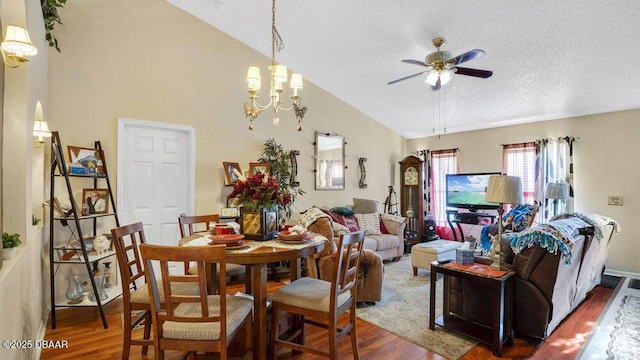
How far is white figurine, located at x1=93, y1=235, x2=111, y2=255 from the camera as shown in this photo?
303cm

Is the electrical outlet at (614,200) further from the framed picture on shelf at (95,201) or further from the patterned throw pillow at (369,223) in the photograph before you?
the framed picture on shelf at (95,201)

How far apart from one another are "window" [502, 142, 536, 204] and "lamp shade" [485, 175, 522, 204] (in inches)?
117

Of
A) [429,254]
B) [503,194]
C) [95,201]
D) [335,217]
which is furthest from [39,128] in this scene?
[429,254]

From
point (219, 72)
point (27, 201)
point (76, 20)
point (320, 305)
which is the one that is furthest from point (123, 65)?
point (320, 305)

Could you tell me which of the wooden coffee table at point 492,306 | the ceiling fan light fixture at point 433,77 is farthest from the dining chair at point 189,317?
the ceiling fan light fixture at point 433,77

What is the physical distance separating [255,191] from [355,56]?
288 cm

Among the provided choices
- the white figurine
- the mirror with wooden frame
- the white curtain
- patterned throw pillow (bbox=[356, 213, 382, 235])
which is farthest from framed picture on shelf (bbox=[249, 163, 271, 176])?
the white curtain

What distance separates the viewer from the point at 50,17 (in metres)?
2.94

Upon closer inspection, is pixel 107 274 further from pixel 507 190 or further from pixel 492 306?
pixel 507 190

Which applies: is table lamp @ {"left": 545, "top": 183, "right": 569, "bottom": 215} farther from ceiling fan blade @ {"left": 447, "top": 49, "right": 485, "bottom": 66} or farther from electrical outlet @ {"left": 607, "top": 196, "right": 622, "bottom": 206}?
ceiling fan blade @ {"left": 447, "top": 49, "right": 485, "bottom": 66}

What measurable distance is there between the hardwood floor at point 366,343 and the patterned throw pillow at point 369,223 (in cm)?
233

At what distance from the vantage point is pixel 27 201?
1.98 meters

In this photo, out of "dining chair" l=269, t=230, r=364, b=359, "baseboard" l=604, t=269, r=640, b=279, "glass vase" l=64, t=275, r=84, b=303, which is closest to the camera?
"dining chair" l=269, t=230, r=364, b=359

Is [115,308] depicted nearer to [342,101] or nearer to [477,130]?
[342,101]
